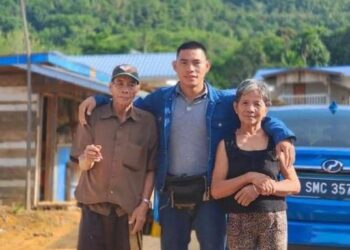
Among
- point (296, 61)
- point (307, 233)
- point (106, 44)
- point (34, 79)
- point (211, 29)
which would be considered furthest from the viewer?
point (211, 29)

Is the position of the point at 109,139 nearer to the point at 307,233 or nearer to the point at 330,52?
the point at 307,233

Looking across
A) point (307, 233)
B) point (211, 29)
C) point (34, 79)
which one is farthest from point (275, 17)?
point (307, 233)

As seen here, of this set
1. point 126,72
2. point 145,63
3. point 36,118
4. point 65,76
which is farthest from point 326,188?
point 145,63

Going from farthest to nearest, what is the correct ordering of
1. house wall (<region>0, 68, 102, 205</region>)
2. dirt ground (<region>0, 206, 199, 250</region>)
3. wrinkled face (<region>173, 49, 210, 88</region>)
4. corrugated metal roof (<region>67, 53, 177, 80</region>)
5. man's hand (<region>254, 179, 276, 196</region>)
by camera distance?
1. corrugated metal roof (<region>67, 53, 177, 80</region>)
2. house wall (<region>0, 68, 102, 205</region>)
3. dirt ground (<region>0, 206, 199, 250</region>)
4. wrinkled face (<region>173, 49, 210, 88</region>)
5. man's hand (<region>254, 179, 276, 196</region>)

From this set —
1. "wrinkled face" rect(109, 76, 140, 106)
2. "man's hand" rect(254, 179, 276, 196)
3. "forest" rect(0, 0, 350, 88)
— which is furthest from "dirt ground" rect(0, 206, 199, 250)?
"forest" rect(0, 0, 350, 88)

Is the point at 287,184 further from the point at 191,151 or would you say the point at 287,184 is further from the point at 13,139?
the point at 13,139

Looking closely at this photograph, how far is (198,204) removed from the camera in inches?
169

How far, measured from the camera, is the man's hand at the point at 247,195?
4105 mm

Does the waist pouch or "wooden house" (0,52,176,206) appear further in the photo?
"wooden house" (0,52,176,206)

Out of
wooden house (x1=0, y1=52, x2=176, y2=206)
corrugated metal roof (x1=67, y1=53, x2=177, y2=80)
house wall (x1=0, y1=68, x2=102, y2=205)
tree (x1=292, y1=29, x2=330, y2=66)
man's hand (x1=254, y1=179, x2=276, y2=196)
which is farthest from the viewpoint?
tree (x1=292, y1=29, x2=330, y2=66)

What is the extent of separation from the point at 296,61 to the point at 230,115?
55213mm

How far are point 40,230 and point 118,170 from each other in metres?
6.39

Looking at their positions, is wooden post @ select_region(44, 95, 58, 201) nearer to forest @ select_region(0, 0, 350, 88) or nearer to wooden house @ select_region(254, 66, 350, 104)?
forest @ select_region(0, 0, 350, 88)

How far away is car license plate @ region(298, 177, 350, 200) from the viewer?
5.19 meters
